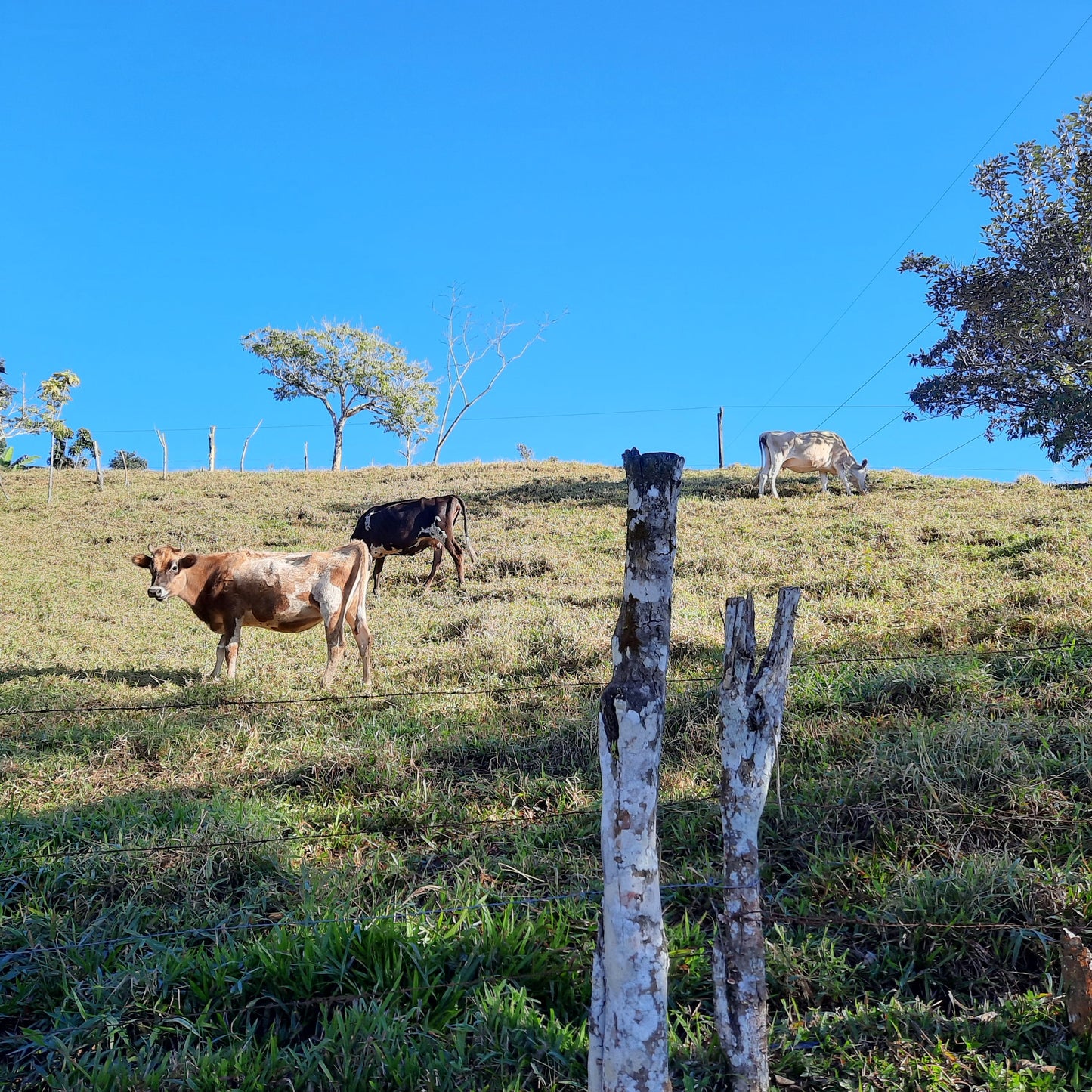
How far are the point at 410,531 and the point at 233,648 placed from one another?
7.09 metres

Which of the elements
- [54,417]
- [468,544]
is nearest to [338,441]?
[54,417]

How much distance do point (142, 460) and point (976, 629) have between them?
209 ft

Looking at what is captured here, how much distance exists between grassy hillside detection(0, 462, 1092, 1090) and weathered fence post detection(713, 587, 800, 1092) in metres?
0.19

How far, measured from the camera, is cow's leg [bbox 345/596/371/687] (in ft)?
30.6

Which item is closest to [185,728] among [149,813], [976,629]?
[149,813]

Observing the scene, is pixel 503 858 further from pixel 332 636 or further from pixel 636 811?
pixel 332 636

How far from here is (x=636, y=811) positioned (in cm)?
294

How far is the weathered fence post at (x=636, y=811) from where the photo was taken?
2867 mm

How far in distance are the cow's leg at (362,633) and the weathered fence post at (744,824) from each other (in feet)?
20.8

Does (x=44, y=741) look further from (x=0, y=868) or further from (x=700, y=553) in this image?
(x=700, y=553)

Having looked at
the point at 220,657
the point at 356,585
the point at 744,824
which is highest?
the point at 356,585

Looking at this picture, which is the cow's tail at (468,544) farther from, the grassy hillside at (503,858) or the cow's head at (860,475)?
the cow's head at (860,475)

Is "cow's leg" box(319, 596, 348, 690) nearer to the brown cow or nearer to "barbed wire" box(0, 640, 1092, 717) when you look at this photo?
the brown cow

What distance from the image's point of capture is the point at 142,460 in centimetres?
6219
